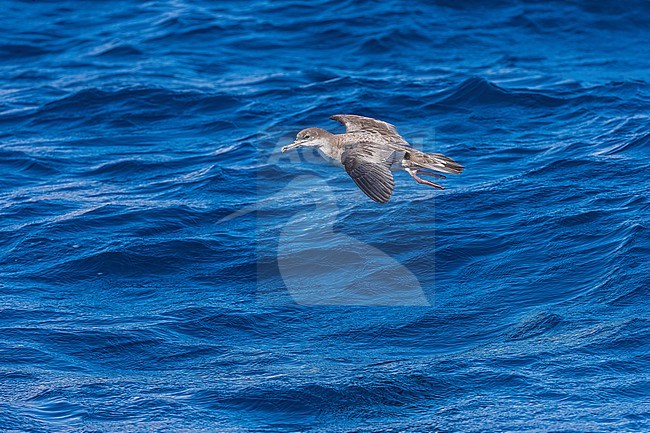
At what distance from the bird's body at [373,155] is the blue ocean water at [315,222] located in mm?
1356

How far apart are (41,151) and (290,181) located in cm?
390

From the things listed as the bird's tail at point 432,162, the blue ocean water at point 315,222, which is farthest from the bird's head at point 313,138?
the blue ocean water at point 315,222

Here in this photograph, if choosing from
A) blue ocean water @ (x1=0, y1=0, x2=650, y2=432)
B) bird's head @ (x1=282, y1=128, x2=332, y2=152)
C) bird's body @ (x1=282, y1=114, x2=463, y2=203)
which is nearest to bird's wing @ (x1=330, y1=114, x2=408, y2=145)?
bird's body @ (x1=282, y1=114, x2=463, y2=203)

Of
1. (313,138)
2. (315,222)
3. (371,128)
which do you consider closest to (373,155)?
→ (313,138)

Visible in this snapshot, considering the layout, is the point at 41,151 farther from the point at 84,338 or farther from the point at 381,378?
the point at 381,378

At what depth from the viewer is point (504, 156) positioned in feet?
46.5

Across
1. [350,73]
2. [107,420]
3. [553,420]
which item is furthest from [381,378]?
[350,73]

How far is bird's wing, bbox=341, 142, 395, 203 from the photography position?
9.27 meters

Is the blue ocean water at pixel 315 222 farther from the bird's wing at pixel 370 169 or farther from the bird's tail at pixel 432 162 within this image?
the bird's wing at pixel 370 169

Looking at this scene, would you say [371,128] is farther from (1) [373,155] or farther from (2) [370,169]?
(2) [370,169]

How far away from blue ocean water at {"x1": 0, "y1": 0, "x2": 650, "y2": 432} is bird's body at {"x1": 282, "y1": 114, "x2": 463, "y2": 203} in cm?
136

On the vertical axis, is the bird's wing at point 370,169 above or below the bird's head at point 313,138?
below

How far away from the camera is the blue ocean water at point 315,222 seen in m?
9.14

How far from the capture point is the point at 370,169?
384 inches
